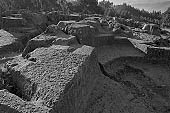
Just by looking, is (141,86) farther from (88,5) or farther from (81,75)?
(88,5)

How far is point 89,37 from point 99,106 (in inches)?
186

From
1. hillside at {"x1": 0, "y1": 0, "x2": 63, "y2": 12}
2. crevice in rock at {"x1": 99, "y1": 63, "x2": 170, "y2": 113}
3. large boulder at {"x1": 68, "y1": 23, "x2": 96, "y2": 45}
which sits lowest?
crevice in rock at {"x1": 99, "y1": 63, "x2": 170, "y2": 113}

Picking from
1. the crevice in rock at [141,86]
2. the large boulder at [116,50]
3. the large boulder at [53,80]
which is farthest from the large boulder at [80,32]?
the large boulder at [53,80]

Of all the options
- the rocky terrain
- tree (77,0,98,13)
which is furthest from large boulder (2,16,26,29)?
tree (77,0,98,13)

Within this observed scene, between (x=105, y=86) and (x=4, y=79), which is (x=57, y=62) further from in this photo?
(x=105, y=86)

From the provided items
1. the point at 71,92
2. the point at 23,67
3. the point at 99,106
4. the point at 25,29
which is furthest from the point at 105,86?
the point at 25,29

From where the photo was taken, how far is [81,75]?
5109 mm

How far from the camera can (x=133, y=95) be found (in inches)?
288

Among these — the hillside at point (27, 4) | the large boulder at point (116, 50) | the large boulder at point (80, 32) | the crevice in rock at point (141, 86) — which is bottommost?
the crevice in rock at point (141, 86)

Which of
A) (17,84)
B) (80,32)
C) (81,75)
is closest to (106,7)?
(80,32)

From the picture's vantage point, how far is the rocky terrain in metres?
4.06

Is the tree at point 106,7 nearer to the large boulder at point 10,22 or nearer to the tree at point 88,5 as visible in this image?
the tree at point 88,5

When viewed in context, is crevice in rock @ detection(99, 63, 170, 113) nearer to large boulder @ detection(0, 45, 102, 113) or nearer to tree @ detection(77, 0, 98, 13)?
large boulder @ detection(0, 45, 102, 113)

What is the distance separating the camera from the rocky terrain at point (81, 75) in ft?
13.3
